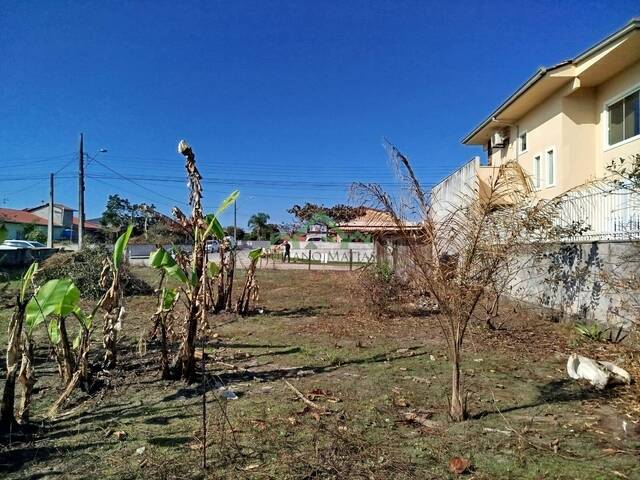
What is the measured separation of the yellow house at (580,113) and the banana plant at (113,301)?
9298 millimetres

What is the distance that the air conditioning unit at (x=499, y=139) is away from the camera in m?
21.0

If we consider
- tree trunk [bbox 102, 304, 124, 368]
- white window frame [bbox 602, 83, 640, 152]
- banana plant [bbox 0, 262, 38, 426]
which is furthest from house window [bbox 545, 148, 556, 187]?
banana plant [bbox 0, 262, 38, 426]

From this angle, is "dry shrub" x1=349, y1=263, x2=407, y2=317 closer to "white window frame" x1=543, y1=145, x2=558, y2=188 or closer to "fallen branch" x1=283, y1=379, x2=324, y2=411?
"fallen branch" x1=283, y1=379, x2=324, y2=411

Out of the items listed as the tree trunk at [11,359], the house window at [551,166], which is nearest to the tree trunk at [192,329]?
the tree trunk at [11,359]

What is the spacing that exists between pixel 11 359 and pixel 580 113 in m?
17.3

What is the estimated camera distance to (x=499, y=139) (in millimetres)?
21031

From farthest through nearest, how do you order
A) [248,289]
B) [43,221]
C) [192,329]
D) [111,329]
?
[43,221] < [248,289] < [111,329] < [192,329]

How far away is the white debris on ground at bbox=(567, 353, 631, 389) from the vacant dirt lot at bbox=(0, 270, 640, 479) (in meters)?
0.13

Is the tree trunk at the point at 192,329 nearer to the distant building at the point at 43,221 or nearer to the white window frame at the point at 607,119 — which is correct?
the white window frame at the point at 607,119

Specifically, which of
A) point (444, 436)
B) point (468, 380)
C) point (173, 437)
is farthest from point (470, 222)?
point (173, 437)

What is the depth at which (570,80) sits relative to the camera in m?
14.8

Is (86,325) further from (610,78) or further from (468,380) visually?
(610,78)

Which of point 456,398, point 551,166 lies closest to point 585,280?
point 456,398

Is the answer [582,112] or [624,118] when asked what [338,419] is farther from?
[582,112]
